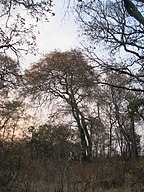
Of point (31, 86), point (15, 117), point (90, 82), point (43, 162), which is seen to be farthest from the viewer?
point (31, 86)

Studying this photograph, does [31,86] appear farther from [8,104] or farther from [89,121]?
[89,121]

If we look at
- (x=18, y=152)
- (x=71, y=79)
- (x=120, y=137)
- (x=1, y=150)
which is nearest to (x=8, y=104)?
(x=71, y=79)

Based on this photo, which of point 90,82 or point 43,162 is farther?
point 90,82

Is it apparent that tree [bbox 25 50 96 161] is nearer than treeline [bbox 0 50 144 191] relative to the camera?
No

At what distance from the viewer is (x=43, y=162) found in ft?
56.2

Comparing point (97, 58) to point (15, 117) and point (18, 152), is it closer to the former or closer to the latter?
point (18, 152)

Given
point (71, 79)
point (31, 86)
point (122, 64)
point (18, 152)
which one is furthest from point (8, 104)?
point (18, 152)

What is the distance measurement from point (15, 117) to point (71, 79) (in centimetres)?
747

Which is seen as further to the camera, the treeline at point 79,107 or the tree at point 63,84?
the tree at point 63,84

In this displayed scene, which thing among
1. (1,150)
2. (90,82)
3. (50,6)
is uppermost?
(90,82)

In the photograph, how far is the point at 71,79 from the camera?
34.6 metres

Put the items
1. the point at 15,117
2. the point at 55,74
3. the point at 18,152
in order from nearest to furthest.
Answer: the point at 18,152 → the point at 15,117 → the point at 55,74

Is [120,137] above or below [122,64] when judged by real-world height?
above

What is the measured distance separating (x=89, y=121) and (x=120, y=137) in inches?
538
